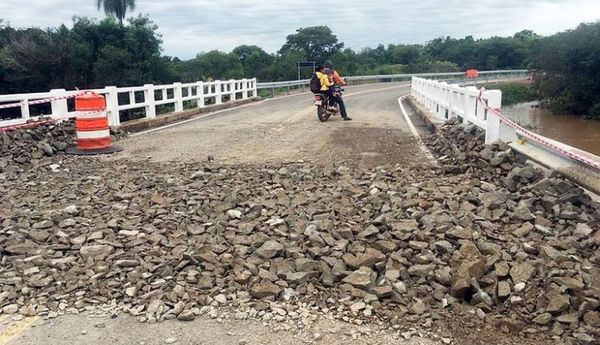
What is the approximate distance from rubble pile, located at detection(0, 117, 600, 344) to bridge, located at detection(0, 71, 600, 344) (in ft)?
0.06

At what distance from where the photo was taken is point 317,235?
18.6 feet

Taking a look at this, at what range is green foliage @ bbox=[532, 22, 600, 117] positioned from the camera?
1341 inches

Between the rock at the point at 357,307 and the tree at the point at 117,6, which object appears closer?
the rock at the point at 357,307

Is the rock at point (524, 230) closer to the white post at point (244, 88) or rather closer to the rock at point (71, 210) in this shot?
the rock at point (71, 210)

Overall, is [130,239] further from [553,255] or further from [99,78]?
[99,78]

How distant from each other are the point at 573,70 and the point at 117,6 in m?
38.1

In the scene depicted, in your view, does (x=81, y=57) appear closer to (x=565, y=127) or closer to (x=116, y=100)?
(x=116, y=100)

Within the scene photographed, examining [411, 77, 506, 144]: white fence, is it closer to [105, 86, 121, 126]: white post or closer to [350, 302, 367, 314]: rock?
[350, 302, 367, 314]: rock

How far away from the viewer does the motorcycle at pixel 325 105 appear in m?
16.0

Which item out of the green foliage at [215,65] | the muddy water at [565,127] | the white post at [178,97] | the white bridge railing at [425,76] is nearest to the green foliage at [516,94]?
the white bridge railing at [425,76]

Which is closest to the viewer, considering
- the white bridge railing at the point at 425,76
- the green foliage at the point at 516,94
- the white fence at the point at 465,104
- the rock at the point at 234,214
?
the rock at the point at 234,214

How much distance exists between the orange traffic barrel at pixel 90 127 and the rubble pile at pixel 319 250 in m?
3.49

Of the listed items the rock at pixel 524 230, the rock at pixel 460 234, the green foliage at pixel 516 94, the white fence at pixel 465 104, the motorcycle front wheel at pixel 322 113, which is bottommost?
the green foliage at pixel 516 94

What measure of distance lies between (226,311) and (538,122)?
31659 mm
